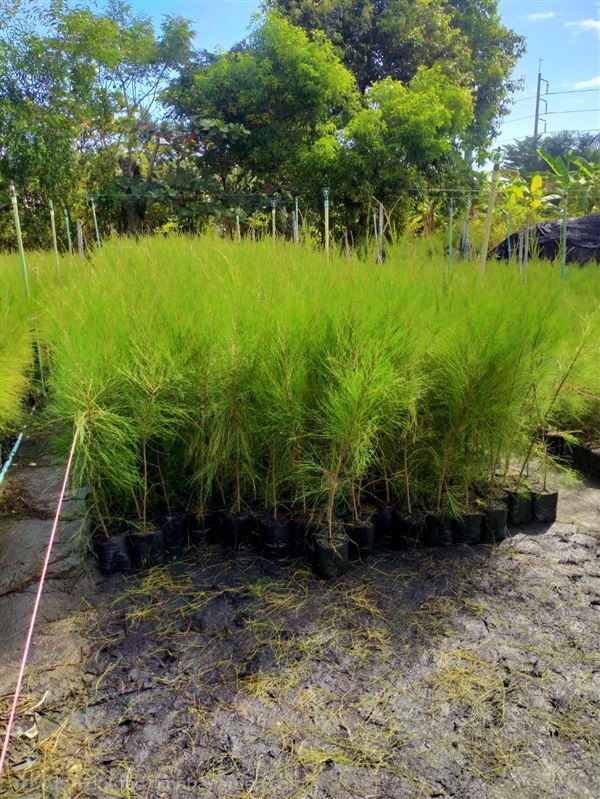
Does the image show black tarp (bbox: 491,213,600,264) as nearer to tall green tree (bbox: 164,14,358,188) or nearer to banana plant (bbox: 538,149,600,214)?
tall green tree (bbox: 164,14,358,188)

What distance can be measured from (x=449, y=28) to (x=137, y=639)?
14561mm

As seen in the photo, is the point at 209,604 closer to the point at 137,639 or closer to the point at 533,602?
the point at 137,639

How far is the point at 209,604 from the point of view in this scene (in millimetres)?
2055

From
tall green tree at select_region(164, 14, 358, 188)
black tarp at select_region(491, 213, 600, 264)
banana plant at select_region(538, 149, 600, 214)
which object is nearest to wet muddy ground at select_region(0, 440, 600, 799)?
black tarp at select_region(491, 213, 600, 264)

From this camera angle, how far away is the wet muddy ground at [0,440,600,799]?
1.39 meters

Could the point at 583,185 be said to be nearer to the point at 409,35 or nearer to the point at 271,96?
the point at 409,35

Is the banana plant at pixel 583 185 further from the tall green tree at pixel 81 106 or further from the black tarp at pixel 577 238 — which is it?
the tall green tree at pixel 81 106

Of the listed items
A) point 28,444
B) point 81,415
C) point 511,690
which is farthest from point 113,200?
point 511,690

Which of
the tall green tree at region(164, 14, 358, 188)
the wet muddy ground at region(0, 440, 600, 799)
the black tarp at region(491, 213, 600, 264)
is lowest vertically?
the wet muddy ground at region(0, 440, 600, 799)

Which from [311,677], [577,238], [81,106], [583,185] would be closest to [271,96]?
[81,106]

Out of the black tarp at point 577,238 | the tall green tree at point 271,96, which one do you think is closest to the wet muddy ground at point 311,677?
the black tarp at point 577,238

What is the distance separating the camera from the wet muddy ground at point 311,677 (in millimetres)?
1391

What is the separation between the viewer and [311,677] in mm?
1707

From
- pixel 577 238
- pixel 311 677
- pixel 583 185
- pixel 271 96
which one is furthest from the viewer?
pixel 583 185
